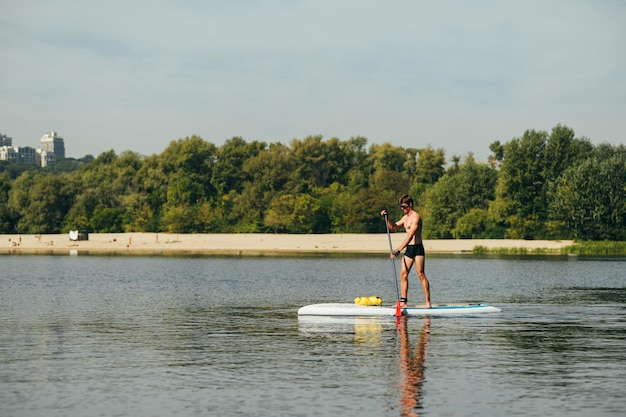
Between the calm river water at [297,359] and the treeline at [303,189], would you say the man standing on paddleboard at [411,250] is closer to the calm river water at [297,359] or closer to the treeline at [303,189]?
the calm river water at [297,359]

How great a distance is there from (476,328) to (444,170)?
372 ft

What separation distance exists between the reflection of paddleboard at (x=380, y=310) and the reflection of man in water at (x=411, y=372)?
1.89m

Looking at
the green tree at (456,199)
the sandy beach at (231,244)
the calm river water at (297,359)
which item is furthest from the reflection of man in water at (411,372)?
the green tree at (456,199)

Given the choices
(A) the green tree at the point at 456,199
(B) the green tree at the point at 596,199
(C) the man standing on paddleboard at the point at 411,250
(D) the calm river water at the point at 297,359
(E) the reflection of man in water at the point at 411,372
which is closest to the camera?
(E) the reflection of man in water at the point at 411,372

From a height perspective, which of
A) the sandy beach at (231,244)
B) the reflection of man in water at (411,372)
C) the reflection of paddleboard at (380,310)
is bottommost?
the reflection of man in water at (411,372)

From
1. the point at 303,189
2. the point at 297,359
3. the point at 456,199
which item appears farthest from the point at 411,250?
the point at 303,189

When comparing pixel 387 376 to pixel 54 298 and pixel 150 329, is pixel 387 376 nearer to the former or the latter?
pixel 150 329

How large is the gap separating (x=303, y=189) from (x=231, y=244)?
21.6m

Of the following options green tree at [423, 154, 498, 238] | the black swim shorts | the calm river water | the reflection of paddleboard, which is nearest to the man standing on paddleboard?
the black swim shorts

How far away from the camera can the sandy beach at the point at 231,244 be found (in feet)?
325

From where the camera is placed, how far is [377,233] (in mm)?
121625

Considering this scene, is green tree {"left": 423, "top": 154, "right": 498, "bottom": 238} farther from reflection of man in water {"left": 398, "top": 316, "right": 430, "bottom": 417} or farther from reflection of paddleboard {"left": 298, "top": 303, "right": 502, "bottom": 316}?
reflection of man in water {"left": 398, "top": 316, "right": 430, "bottom": 417}

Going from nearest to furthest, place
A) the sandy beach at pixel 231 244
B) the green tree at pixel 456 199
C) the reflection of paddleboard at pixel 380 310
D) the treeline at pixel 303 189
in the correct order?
the reflection of paddleboard at pixel 380 310
the sandy beach at pixel 231 244
the treeline at pixel 303 189
the green tree at pixel 456 199

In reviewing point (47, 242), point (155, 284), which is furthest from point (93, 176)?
point (155, 284)
